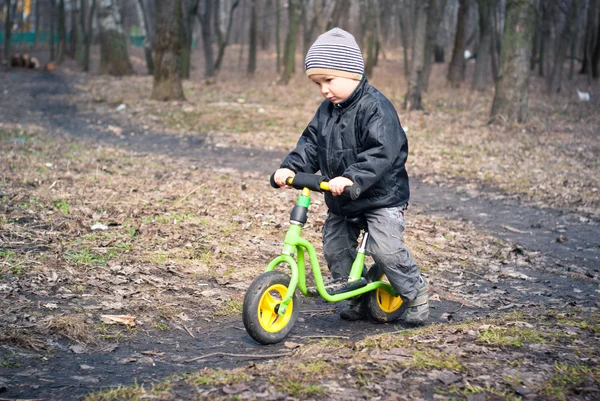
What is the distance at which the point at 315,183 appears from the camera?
4055mm

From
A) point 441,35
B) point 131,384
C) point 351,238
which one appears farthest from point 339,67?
point 441,35

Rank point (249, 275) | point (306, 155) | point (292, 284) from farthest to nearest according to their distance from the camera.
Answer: point (249, 275)
point (306, 155)
point (292, 284)

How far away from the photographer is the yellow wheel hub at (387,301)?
4891 mm

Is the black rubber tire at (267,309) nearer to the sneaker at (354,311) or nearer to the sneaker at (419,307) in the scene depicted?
the sneaker at (354,311)

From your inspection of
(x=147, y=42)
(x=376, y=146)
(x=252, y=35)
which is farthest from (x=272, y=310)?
(x=147, y=42)

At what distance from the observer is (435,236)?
7.44 metres

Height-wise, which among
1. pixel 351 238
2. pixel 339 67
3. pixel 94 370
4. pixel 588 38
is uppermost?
pixel 588 38

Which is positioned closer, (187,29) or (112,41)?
(187,29)

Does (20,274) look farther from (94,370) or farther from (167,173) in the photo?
(167,173)

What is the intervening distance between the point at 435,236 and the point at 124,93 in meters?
16.7

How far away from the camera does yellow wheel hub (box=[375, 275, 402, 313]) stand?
16.0ft

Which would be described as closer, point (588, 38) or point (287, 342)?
point (287, 342)

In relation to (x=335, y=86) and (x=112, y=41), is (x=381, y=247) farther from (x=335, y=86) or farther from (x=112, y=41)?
(x=112, y=41)

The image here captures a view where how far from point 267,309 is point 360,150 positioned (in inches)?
46.5
